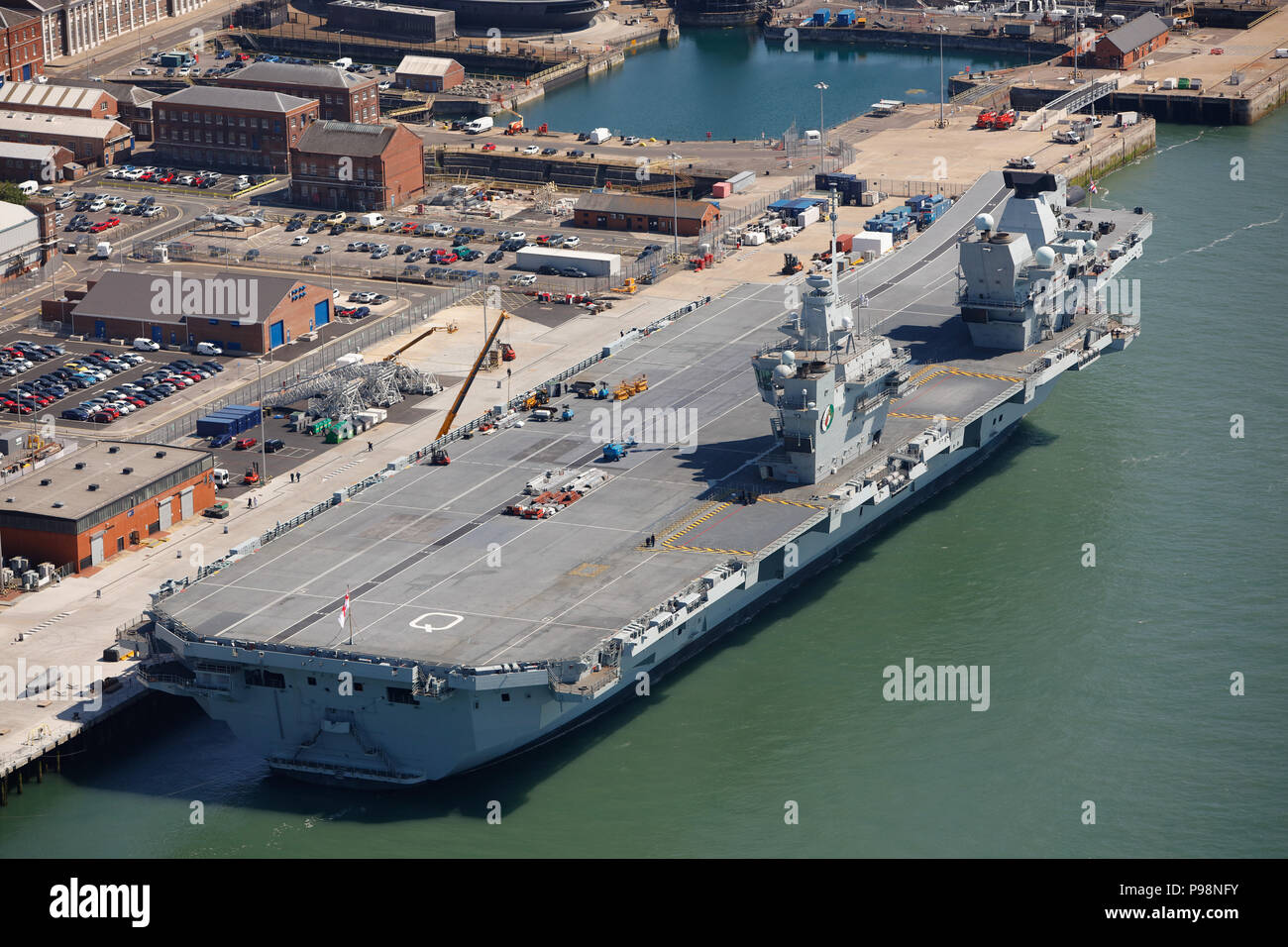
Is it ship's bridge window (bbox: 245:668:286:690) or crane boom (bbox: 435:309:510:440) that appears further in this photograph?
crane boom (bbox: 435:309:510:440)

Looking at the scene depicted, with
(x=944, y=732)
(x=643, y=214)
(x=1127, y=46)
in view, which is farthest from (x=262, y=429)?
(x=1127, y=46)

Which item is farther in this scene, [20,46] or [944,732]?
[20,46]

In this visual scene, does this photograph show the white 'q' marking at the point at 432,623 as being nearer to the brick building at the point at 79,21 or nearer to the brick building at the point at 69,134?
the brick building at the point at 69,134

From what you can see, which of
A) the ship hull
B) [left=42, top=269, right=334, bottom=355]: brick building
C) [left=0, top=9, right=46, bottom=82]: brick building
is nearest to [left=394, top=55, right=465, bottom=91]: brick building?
[left=0, top=9, right=46, bottom=82]: brick building

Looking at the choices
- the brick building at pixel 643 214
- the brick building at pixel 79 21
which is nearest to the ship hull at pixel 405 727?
the brick building at pixel 643 214

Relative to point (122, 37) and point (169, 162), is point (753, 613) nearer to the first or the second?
point (169, 162)

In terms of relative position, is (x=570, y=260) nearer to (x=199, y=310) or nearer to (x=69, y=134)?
(x=199, y=310)

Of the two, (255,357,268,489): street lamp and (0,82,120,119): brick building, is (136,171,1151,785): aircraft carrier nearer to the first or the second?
(255,357,268,489): street lamp
